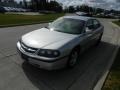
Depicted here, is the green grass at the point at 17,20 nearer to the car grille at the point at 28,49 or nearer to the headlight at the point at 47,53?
the car grille at the point at 28,49

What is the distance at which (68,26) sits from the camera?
5.46 m

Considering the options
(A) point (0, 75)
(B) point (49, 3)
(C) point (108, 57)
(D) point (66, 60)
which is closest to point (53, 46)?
(D) point (66, 60)

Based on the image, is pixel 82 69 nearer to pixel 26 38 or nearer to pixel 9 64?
pixel 26 38

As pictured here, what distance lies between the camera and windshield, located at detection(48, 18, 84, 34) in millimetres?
5234

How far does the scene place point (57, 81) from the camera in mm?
3959

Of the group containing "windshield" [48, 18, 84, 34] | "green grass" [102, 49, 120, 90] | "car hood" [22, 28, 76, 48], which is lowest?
"green grass" [102, 49, 120, 90]

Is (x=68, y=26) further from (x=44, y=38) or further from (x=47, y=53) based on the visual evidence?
(x=47, y=53)

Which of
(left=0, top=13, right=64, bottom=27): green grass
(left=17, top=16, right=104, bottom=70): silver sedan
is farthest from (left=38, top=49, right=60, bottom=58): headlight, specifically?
(left=0, top=13, right=64, bottom=27): green grass

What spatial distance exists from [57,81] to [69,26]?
88.1 inches

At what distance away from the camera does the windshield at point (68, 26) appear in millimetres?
5234

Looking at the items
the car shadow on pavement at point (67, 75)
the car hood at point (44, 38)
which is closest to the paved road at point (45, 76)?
the car shadow on pavement at point (67, 75)

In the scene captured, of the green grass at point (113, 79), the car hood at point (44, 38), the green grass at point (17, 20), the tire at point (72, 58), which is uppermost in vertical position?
the car hood at point (44, 38)

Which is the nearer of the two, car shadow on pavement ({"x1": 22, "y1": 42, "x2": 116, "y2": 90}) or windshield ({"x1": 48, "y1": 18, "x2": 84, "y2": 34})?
car shadow on pavement ({"x1": 22, "y1": 42, "x2": 116, "y2": 90})

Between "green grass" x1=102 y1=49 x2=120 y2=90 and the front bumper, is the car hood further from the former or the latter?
"green grass" x1=102 y1=49 x2=120 y2=90
